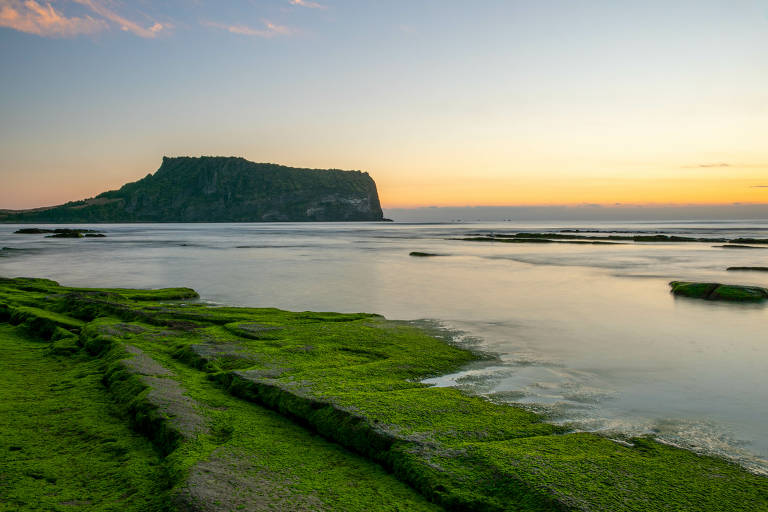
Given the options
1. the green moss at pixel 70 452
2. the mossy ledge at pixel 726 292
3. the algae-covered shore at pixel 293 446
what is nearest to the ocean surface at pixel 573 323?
the mossy ledge at pixel 726 292

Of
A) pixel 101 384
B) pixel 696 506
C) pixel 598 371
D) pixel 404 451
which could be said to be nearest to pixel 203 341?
pixel 101 384

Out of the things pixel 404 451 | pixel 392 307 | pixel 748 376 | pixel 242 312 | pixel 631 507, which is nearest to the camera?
pixel 631 507

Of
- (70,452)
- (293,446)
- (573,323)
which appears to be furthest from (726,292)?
(70,452)

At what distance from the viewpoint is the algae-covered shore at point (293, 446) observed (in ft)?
14.4

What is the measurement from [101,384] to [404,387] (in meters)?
4.67

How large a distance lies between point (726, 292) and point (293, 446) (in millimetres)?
19439

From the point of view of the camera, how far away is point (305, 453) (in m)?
5.32

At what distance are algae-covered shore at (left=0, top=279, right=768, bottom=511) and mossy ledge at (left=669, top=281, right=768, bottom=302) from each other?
592 inches

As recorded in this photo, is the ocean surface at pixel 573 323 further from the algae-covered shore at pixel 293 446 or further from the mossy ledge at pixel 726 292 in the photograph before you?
the algae-covered shore at pixel 293 446

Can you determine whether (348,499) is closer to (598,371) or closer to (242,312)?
(598,371)

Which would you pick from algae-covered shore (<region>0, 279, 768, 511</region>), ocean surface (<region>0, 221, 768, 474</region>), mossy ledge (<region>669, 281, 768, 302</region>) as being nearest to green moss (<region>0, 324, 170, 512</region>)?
algae-covered shore (<region>0, 279, 768, 511</region>)

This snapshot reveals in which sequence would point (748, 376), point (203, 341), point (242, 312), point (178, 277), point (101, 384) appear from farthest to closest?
point (178, 277) → point (242, 312) → point (203, 341) → point (748, 376) → point (101, 384)

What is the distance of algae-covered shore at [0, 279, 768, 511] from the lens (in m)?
4.39

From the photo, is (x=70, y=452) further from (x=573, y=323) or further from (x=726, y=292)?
(x=726, y=292)
